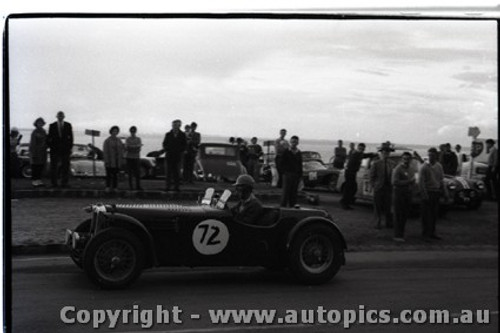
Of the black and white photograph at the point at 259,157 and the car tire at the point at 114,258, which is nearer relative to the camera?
the black and white photograph at the point at 259,157

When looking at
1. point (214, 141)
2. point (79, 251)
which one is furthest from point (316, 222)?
point (79, 251)

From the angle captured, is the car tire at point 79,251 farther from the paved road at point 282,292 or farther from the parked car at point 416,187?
the parked car at point 416,187

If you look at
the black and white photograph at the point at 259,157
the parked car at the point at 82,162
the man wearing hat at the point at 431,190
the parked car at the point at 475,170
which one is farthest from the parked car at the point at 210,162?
the parked car at the point at 475,170

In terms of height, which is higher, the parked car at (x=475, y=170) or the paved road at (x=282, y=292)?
the parked car at (x=475, y=170)

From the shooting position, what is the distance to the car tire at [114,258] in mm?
2697

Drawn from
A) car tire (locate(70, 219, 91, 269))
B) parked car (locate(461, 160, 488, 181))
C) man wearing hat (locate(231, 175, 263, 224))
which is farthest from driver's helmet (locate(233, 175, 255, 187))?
parked car (locate(461, 160, 488, 181))

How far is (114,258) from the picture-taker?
2.82 meters

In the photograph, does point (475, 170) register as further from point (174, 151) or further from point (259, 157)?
point (174, 151)

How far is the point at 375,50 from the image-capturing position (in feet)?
8.63

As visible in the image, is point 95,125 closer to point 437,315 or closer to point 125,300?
point 125,300

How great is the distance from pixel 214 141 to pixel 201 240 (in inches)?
17.7

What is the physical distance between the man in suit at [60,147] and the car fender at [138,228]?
0.27 m

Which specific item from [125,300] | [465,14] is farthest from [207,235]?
[465,14]

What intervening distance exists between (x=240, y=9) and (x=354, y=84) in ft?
1.50
